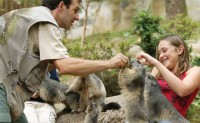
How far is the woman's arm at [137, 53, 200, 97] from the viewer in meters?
4.64

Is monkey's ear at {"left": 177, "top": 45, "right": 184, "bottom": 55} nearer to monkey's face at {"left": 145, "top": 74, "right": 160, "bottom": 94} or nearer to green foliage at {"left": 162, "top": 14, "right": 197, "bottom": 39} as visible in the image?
monkey's face at {"left": 145, "top": 74, "right": 160, "bottom": 94}

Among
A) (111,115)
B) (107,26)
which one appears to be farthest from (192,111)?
(107,26)

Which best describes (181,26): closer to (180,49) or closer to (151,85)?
(180,49)

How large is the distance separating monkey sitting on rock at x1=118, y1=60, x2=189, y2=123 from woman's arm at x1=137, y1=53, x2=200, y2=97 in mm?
146

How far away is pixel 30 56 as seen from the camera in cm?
410

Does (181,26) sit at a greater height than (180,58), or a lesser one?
lesser

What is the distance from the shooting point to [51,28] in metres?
4.00

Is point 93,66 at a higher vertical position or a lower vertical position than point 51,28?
lower

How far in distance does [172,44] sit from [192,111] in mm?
2855

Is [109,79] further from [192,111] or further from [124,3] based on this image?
[124,3]

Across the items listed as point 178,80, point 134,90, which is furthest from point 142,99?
point 178,80

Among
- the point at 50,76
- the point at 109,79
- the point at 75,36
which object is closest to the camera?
the point at 50,76

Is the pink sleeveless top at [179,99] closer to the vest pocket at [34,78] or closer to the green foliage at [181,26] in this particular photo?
the vest pocket at [34,78]

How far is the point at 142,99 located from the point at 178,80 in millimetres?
492
